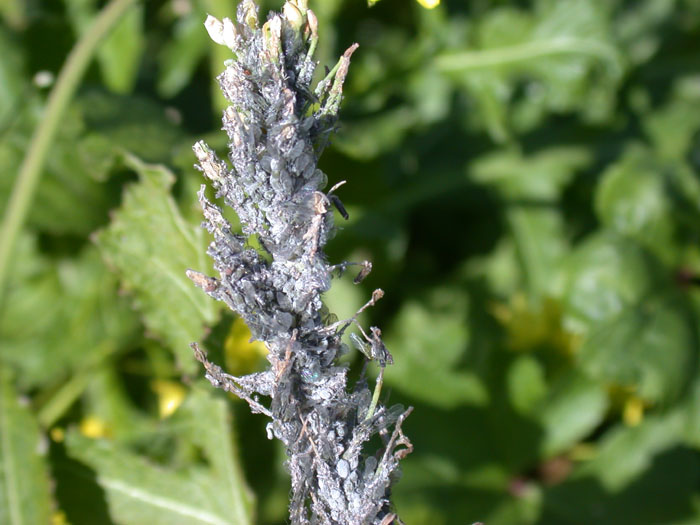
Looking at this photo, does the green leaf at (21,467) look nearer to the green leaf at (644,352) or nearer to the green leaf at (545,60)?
the green leaf at (644,352)

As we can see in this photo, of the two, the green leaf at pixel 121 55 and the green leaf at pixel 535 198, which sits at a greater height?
the green leaf at pixel 121 55

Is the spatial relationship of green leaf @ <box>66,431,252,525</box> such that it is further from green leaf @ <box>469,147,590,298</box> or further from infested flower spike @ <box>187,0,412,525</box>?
green leaf @ <box>469,147,590,298</box>

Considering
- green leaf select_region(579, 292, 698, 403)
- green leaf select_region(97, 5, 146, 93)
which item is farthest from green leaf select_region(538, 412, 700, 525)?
green leaf select_region(97, 5, 146, 93)

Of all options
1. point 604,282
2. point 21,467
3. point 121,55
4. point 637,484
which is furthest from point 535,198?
point 21,467

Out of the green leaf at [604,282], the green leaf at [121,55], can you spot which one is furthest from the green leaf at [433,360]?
the green leaf at [121,55]

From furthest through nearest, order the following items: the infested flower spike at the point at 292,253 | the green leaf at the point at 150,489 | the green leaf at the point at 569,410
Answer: the green leaf at the point at 569,410, the green leaf at the point at 150,489, the infested flower spike at the point at 292,253

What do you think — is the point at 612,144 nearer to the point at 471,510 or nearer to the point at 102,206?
the point at 471,510

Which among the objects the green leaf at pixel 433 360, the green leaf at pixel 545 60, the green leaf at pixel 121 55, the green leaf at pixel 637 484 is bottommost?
the green leaf at pixel 637 484
